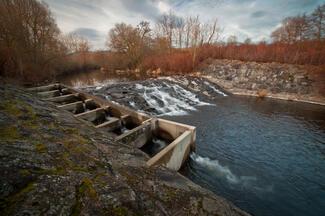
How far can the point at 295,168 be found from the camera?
485cm

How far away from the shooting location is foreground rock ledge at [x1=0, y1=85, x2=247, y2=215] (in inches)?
33.6

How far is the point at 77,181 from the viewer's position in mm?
1067

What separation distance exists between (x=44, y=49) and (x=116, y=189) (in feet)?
65.2

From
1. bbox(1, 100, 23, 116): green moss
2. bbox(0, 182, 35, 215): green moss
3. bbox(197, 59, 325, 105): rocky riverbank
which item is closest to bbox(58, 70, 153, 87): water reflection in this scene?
bbox(197, 59, 325, 105): rocky riverbank

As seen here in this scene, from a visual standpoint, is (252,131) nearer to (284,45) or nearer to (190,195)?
(190,195)

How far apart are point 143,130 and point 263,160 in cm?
411

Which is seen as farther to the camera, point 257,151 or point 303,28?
point 303,28

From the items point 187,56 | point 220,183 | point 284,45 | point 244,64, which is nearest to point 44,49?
point 187,56

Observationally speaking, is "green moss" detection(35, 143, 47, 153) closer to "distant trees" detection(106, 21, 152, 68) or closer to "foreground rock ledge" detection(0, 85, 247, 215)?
"foreground rock ledge" detection(0, 85, 247, 215)

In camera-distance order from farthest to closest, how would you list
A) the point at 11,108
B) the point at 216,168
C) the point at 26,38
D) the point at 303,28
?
1. the point at 303,28
2. the point at 26,38
3. the point at 216,168
4. the point at 11,108

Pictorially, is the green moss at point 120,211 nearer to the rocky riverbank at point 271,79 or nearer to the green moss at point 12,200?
the green moss at point 12,200

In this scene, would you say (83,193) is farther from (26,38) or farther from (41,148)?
(26,38)

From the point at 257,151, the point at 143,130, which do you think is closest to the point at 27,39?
the point at 143,130

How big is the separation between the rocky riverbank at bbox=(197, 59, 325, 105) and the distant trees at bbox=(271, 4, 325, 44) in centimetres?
653
